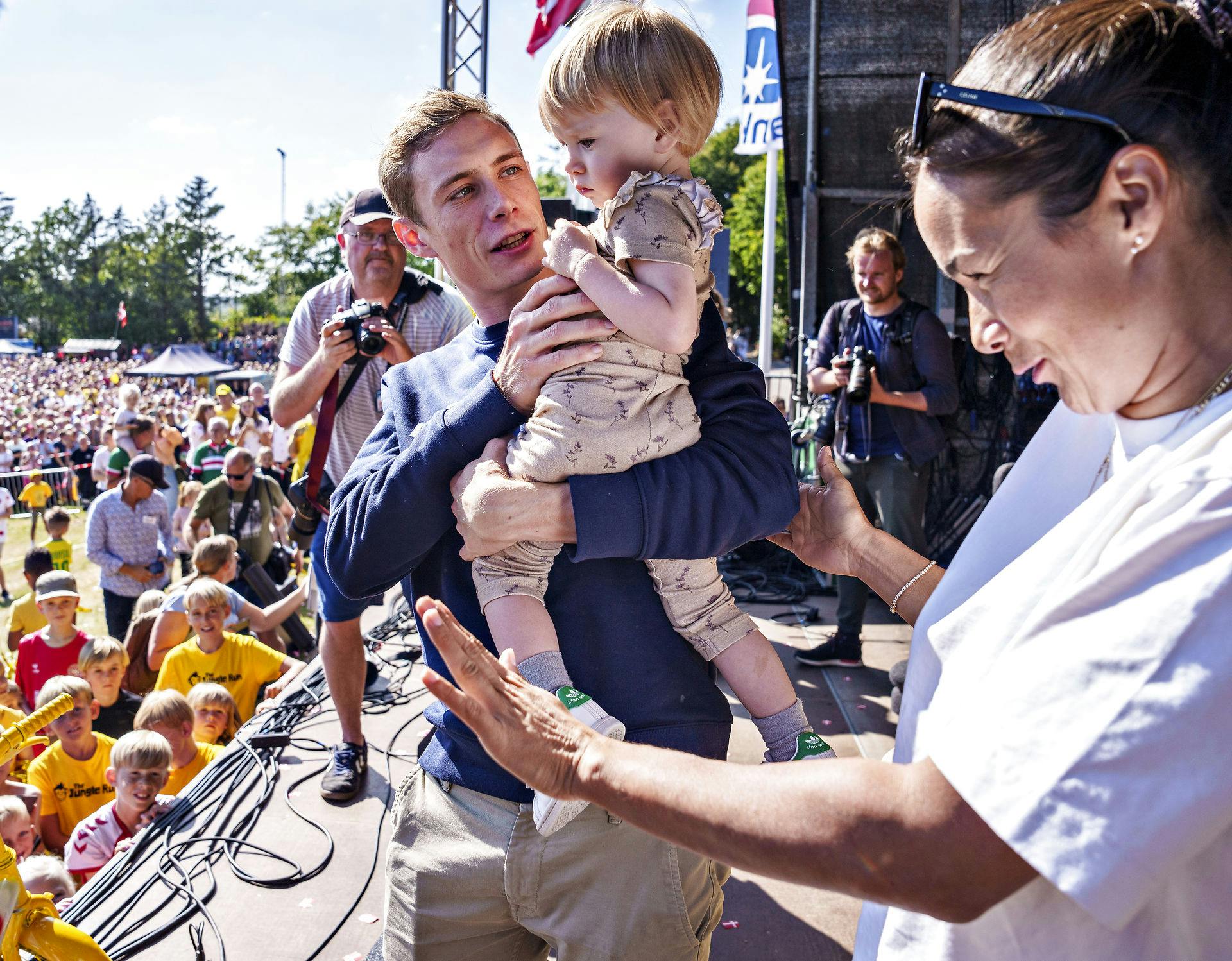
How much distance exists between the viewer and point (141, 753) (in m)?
3.94

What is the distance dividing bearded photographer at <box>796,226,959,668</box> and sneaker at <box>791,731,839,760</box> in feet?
11.0

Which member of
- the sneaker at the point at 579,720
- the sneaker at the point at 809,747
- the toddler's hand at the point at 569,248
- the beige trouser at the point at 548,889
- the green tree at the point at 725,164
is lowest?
the beige trouser at the point at 548,889

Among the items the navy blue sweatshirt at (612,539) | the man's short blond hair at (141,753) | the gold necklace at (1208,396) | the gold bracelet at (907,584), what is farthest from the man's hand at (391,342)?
the gold necklace at (1208,396)

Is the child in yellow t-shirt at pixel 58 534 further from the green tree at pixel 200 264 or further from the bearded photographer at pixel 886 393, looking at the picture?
the green tree at pixel 200 264

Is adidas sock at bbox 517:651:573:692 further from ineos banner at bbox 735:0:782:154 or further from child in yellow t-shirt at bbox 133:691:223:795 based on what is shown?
ineos banner at bbox 735:0:782:154

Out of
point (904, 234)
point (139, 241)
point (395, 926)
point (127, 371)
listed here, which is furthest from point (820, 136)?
point (139, 241)

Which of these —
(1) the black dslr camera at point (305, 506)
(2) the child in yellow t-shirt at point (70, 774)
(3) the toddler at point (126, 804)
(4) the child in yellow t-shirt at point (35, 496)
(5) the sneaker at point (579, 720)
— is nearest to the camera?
(5) the sneaker at point (579, 720)

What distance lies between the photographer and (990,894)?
34.3 inches

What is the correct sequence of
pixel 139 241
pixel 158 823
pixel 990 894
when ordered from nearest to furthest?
A: pixel 990 894 → pixel 158 823 → pixel 139 241

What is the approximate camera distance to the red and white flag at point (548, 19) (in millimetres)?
8648

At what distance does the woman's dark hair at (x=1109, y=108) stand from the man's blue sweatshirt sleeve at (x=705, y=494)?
0.69m

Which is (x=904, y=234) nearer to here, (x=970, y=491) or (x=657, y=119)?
(x=970, y=491)

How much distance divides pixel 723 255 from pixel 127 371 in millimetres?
32591

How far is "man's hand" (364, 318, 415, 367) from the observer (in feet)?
11.1
